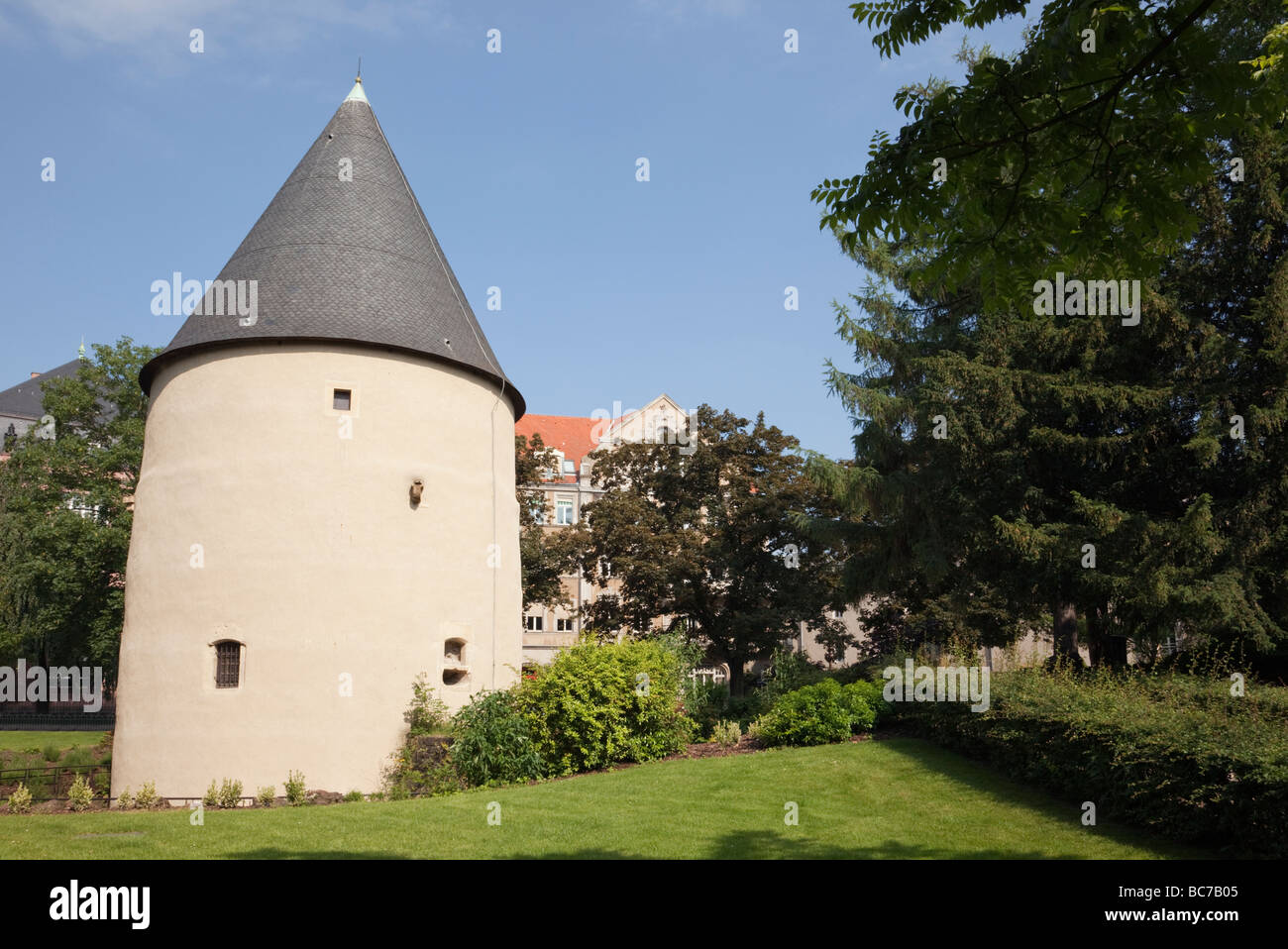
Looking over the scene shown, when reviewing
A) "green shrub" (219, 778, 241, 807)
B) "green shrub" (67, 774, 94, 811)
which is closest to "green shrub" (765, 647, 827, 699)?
"green shrub" (219, 778, 241, 807)

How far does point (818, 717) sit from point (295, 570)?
9.23 metres

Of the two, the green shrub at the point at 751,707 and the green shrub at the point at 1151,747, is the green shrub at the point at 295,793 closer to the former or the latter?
the green shrub at the point at 751,707

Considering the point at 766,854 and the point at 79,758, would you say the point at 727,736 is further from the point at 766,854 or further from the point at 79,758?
the point at 79,758

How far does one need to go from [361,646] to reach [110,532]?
689 inches

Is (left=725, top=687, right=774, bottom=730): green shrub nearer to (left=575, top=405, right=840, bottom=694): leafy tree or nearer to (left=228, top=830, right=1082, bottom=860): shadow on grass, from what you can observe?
(left=575, top=405, right=840, bottom=694): leafy tree

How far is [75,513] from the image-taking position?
31000mm

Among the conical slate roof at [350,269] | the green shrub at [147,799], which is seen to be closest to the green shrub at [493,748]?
the green shrub at [147,799]

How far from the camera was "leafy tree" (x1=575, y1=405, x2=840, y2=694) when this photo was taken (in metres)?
30.2

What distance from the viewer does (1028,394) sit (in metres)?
18.8

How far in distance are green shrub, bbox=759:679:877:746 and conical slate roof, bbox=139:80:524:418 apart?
8.66 metres

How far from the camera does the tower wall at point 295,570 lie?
15.9 meters

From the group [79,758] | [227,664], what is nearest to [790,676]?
[227,664]
